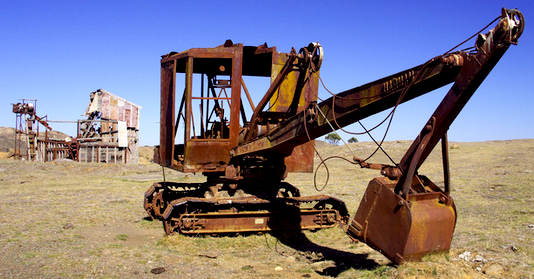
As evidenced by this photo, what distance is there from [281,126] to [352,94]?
5.77 feet

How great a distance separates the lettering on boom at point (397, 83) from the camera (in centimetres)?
544

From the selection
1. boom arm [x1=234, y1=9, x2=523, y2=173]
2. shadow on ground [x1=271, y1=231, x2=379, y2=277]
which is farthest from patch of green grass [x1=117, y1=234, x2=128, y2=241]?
boom arm [x1=234, y1=9, x2=523, y2=173]

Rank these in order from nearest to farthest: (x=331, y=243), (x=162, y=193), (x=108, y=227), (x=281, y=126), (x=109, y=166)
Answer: (x=281, y=126) → (x=331, y=243) → (x=108, y=227) → (x=162, y=193) → (x=109, y=166)

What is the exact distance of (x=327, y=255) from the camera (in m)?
7.44

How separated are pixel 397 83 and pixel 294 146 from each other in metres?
2.74

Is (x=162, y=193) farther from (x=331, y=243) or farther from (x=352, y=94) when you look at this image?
(x=352, y=94)

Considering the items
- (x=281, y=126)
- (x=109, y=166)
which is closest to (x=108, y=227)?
(x=281, y=126)

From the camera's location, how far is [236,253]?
25.3 ft

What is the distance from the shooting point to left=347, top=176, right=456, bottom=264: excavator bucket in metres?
5.32

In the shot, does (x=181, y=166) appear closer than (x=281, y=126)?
No

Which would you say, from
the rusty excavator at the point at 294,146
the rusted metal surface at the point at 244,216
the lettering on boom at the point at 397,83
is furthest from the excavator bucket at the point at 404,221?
the rusted metal surface at the point at 244,216

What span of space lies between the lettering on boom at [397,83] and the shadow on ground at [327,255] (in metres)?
2.55

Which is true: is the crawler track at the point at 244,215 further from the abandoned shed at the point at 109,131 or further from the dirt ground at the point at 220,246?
the abandoned shed at the point at 109,131

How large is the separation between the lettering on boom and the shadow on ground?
2547 millimetres
